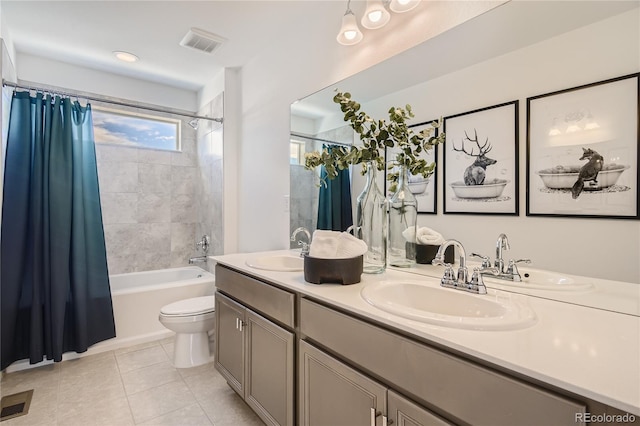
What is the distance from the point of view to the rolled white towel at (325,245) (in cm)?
133

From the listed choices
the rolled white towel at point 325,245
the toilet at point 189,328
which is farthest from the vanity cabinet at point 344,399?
the toilet at point 189,328

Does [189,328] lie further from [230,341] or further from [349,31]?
[349,31]

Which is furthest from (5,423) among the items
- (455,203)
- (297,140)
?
(455,203)

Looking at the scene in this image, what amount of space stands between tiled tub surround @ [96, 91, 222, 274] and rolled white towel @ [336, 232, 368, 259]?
6.63ft

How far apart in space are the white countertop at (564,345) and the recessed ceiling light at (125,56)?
2.87 meters

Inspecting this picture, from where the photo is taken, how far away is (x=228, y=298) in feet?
5.95

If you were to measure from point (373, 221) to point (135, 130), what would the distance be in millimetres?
3055

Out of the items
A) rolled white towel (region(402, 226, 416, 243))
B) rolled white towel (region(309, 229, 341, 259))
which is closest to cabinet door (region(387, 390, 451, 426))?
rolled white towel (region(309, 229, 341, 259))

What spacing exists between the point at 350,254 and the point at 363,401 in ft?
1.78

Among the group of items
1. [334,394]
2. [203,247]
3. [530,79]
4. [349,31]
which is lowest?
[334,394]

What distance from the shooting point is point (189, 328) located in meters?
2.21

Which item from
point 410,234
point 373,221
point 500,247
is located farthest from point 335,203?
point 500,247

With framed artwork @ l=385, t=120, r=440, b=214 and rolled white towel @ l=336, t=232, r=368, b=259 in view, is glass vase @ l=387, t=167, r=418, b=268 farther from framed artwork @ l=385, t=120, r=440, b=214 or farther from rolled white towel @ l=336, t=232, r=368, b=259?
rolled white towel @ l=336, t=232, r=368, b=259

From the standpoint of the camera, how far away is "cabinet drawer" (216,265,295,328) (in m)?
1.31
